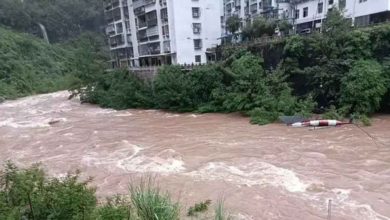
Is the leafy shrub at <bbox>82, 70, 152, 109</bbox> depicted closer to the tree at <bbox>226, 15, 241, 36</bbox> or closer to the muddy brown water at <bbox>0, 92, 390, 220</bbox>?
the muddy brown water at <bbox>0, 92, 390, 220</bbox>

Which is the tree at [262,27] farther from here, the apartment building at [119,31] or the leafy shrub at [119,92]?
the apartment building at [119,31]

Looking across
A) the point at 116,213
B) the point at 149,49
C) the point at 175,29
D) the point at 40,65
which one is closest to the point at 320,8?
the point at 175,29

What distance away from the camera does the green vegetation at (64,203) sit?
15.7ft

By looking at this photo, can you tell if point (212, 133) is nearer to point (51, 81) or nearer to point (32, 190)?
point (32, 190)

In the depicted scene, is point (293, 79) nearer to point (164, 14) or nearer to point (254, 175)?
point (254, 175)

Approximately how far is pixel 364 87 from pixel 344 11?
5.80 m

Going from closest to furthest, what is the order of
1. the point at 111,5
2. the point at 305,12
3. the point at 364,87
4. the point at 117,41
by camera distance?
the point at 364,87 → the point at 305,12 → the point at 111,5 → the point at 117,41

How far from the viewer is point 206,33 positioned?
32375mm

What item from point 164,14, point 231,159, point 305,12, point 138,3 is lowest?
point 231,159

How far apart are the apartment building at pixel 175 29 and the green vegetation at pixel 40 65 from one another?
14.9 feet

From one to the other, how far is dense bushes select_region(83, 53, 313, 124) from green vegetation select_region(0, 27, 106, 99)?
4254mm

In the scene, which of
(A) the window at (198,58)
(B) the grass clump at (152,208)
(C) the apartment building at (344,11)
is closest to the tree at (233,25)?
(A) the window at (198,58)

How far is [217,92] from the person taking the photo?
21359 mm

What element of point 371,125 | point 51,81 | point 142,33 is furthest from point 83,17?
point 371,125
